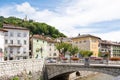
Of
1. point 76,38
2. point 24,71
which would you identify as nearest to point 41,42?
point 76,38

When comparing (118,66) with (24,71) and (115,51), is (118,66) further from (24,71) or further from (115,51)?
(115,51)

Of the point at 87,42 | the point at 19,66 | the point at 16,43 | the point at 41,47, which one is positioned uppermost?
the point at 87,42

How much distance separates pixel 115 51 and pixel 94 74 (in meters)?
58.0

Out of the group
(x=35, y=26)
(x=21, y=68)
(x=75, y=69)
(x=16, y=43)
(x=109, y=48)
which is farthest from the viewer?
(x=109, y=48)

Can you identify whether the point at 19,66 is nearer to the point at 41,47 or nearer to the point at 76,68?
the point at 76,68

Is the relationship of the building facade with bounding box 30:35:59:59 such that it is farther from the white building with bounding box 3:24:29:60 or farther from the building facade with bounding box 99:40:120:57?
the building facade with bounding box 99:40:120:57

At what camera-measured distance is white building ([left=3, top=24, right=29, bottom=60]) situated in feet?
203

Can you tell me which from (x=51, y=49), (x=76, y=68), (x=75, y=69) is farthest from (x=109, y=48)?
(x=76, y=68)

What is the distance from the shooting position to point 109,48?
369ft

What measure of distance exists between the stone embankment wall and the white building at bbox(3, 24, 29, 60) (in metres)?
17.4

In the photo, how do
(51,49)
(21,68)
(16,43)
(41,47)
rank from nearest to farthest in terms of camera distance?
(21,68)
(16,43)
(41,47)
(51,49)

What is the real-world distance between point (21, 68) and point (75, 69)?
8.38 metres

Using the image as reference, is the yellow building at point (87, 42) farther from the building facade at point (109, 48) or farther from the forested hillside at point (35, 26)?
the forested hillside at point (35, 26)

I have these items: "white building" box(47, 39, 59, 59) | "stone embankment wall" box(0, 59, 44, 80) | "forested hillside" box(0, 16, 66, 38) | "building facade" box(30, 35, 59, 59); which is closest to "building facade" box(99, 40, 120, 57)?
"forested hillside" box(0, 16, 66, 38)
